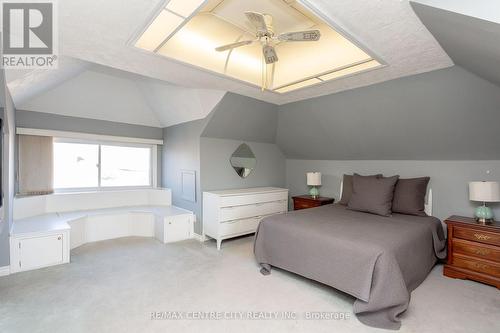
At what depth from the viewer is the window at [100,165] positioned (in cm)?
410

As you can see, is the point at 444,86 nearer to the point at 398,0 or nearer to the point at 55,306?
the point at 398,0

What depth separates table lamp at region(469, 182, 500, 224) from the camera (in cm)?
269

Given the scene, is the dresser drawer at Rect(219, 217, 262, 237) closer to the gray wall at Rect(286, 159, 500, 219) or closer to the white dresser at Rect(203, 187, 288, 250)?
the white dresser at Rect(203, 187, 288, 250)

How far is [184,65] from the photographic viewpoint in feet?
8.54

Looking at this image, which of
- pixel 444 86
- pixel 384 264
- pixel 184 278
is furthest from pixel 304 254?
pixel 444 86

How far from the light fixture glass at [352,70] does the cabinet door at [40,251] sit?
3851 millimetres

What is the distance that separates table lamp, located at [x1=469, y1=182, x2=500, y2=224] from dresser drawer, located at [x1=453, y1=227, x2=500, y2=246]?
21 cm

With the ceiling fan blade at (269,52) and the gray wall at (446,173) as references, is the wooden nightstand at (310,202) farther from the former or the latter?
the ceiling fan blade at (269,52)

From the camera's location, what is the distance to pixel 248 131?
440cm

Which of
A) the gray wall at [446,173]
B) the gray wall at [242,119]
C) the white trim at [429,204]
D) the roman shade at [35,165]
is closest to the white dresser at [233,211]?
the gray wall at [242,119]

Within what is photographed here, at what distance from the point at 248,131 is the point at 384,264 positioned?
3.03 metres

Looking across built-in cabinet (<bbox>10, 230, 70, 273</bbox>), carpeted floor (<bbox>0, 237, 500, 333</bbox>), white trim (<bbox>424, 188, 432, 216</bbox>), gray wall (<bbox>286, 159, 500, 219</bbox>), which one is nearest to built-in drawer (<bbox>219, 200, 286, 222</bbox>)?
carpeted floor (<bbox>0, 237, 500, 333</bbox>)

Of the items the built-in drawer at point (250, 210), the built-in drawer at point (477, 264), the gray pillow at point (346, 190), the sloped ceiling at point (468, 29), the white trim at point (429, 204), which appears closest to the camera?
the sloped ceiling at point (468, 29)

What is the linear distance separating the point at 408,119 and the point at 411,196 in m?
1.03
